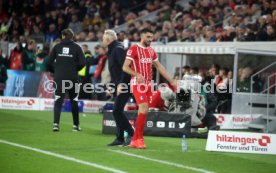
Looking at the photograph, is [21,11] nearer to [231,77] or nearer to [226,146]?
[231,77]

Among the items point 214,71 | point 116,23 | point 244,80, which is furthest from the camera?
point 116,23

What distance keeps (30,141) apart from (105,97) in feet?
38.9

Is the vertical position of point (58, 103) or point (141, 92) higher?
point (141, 92)

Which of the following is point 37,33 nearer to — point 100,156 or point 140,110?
point 140,110

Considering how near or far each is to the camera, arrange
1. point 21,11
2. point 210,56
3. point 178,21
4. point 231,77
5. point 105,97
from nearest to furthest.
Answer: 1. point 231,77
2. point 210,56
3. point 105,97
4. point 178,21
5. point 21,11

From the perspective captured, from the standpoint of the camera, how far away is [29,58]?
27828 mm

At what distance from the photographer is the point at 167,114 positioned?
1642 cm

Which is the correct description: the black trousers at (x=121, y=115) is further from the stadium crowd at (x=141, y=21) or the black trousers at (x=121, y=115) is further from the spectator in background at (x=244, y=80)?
the stadium crowd at (x=141, y=21)

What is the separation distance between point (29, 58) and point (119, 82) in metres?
14.1

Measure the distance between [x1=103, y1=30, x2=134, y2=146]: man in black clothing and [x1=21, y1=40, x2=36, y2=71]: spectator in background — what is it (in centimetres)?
1359

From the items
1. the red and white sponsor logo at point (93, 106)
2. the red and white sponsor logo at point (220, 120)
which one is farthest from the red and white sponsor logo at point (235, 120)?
the red and white sponsor logo at point (93, 106)

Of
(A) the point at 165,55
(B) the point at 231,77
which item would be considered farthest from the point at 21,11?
(B) the point at 231,77

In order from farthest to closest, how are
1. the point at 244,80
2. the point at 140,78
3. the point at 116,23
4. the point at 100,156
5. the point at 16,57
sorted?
1. the point at 116,23
2. the point at 16,57
3. the point at 244,80
4. the point at 140,78
5. the point at 100,156

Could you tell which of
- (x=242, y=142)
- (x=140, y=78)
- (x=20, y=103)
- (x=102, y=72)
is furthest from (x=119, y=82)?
(x=102, y=72)
